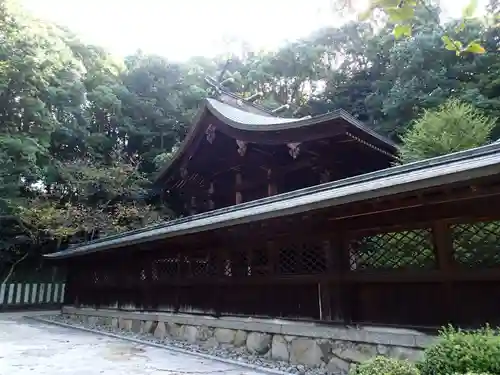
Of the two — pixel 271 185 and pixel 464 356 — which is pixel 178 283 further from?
pixel 464 356

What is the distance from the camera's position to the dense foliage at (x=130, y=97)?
1598 centimetres

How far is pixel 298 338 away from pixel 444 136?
5.11 m

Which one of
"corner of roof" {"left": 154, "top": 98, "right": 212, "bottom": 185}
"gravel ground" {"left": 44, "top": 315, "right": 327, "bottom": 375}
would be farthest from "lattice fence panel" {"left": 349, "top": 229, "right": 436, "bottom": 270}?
"corner of roof" {"left": 154, "top": 98, "right": 212, "bottom": 185}

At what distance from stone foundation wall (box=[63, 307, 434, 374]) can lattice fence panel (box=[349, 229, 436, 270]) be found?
775 mm

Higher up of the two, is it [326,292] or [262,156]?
[262,156]

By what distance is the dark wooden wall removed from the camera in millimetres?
4504

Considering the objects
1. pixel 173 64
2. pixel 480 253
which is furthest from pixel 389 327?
pixel 173 64

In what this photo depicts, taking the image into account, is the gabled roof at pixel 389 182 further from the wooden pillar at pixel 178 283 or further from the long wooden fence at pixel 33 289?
the long wooden fence at pixel 33 289

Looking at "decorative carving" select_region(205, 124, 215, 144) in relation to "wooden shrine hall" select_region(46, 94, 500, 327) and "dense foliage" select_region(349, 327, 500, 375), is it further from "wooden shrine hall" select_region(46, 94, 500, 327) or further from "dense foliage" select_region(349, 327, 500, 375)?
"dense foliage" select_region(349, 327, 500, 375)

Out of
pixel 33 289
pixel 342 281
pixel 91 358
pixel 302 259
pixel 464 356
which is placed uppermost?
pixel 302 259

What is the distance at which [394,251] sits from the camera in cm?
522

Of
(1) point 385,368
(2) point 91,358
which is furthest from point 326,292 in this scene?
(2) point 91,358

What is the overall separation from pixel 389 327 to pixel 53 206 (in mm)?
13456

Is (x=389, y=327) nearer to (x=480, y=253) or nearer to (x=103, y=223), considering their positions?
(x=480, y=253)
